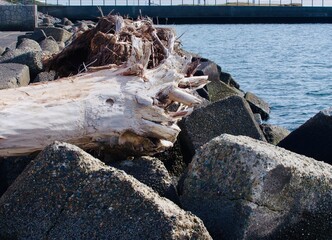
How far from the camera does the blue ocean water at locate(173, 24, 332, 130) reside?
16.9 metres

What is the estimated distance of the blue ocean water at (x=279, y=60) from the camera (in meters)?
16.9

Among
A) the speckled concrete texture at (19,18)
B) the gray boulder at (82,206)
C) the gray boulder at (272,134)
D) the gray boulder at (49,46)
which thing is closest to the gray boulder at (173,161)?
the gray boulder at (82,206)

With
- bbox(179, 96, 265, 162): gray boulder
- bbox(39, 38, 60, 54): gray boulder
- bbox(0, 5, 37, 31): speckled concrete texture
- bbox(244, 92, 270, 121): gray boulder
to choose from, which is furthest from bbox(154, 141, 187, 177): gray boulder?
bbox(0, 5, 37, 31): speckled concrete texture

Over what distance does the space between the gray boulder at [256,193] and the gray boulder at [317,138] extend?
2052 millimetres

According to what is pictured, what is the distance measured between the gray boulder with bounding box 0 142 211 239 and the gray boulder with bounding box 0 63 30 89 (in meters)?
3.30

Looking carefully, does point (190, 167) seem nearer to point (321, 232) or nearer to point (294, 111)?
point (321, 232)

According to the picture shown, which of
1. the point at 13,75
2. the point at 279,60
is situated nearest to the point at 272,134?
the point at 13,75

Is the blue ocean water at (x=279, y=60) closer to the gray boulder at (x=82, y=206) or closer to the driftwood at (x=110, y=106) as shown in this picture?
the driftwood at (x=110, y=106)

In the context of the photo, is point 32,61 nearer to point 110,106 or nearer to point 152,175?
point 110,106

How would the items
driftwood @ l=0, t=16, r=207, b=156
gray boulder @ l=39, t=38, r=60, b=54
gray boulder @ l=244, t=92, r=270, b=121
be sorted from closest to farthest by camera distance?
1. driftwood @ l=0, t=16, r=207, b=156
2. gray boulder @ l=39, t=38, r=60, b=54
3. gray boulder @ l=244, t=92, r=270, b=121

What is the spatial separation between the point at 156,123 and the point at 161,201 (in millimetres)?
1390

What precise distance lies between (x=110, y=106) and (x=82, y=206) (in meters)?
1.35

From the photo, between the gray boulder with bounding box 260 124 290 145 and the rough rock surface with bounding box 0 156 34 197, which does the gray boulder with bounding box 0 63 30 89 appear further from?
the gray boulder with bounding box 260 124 290 145

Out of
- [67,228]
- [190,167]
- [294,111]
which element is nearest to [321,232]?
[190,167]
